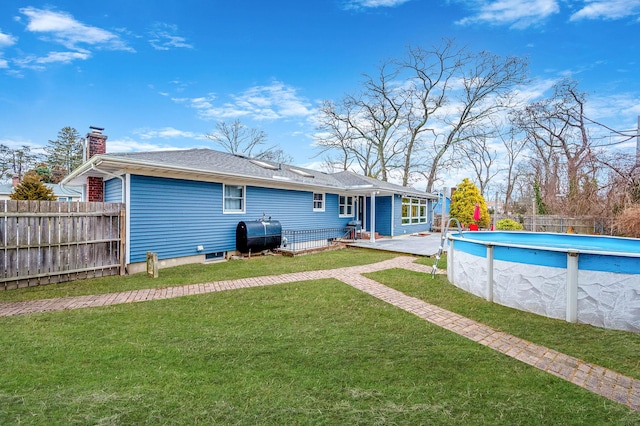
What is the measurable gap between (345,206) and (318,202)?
2.18 m

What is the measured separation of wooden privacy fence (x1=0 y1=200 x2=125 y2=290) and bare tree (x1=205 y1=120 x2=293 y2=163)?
79.3ft

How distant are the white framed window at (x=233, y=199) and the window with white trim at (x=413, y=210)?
10576 mm

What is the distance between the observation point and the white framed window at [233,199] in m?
10.1

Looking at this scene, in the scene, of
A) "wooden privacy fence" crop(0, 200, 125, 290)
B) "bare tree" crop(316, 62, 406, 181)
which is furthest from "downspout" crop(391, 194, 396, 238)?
"bare tree" crop(316, 62, 406, 181)

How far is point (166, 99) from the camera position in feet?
59.2

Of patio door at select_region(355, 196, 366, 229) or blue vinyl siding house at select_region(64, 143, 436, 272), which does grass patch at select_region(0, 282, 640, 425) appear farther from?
patio door at select_region(355, 196, 366, 229)

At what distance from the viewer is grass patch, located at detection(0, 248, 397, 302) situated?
236 inches

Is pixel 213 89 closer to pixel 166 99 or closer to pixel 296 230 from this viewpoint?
pixel 166 99

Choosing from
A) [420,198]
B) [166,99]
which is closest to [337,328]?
[420,198]

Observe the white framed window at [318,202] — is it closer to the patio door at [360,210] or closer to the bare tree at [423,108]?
the patio door at [360,210]

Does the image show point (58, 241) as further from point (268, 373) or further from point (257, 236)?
point (268, 373)

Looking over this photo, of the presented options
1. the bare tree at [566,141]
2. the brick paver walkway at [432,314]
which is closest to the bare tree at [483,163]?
the bare tree at [566,141]

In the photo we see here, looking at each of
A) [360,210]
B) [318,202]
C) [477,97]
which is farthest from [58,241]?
[477,97]

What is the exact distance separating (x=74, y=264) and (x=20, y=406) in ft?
18.7
